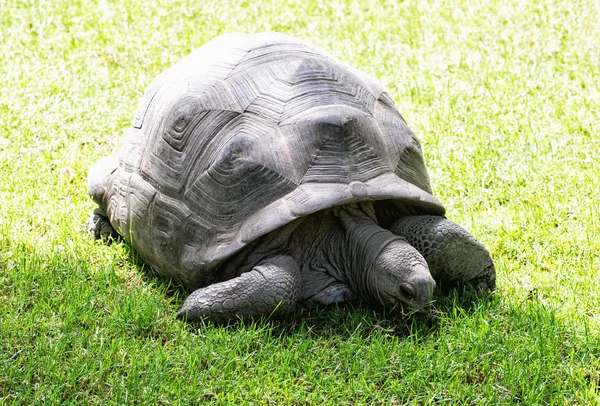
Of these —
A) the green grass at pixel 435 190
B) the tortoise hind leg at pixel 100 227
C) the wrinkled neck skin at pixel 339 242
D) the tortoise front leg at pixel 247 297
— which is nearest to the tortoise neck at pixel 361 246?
the wrinkled neck skin at pixel 339 242

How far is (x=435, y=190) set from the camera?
18.8ft

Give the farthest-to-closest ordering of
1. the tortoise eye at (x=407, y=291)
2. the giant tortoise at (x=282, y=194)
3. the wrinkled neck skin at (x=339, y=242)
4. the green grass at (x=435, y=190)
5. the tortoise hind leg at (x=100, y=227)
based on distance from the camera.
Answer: the tortoise hind leg at (x=100, y=227)
the wrinkled neck skin at (x=339, y=242)
the giant tortoise at (x=282, y=194)
the tortoise eye at (x=407, y=291)
the green grass at (x=435, y=190)

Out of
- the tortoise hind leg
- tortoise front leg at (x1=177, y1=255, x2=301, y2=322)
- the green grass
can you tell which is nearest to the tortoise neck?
the green grass

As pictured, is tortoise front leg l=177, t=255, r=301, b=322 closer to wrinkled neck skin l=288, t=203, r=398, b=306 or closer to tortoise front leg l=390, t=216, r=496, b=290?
wrinkled neck skin l=288, t=203, r=398, b=306

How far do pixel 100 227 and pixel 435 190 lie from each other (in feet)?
7.04

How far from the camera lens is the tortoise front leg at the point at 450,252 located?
4434 mm

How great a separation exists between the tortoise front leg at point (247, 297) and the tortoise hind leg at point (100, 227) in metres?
1.05

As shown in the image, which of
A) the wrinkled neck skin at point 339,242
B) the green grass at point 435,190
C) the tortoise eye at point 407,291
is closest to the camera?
the green grass at point 435,190

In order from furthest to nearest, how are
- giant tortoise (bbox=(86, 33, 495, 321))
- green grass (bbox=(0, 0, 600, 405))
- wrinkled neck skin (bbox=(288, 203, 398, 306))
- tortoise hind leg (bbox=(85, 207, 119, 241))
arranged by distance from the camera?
tortoise hind leg (bbox=(85, 207, 119, 241))
wrinkled neck skin (bbox=(288, 203, 398, 306))
giant tortoise (bbox=(86, 33, 495, 321))
green grass (bbox=(0, 0, 600, 405))

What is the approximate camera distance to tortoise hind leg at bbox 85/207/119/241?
5078 mm

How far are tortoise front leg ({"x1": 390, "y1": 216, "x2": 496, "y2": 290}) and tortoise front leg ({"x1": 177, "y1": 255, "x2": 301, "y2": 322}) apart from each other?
2.34 ft

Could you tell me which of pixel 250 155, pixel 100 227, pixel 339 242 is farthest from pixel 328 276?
pixel 100 227

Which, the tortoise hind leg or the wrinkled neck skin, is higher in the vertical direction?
the wrinkled neck skin

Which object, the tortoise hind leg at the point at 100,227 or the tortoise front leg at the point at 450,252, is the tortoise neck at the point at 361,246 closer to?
the tortoise front leg at the point at 450,252
